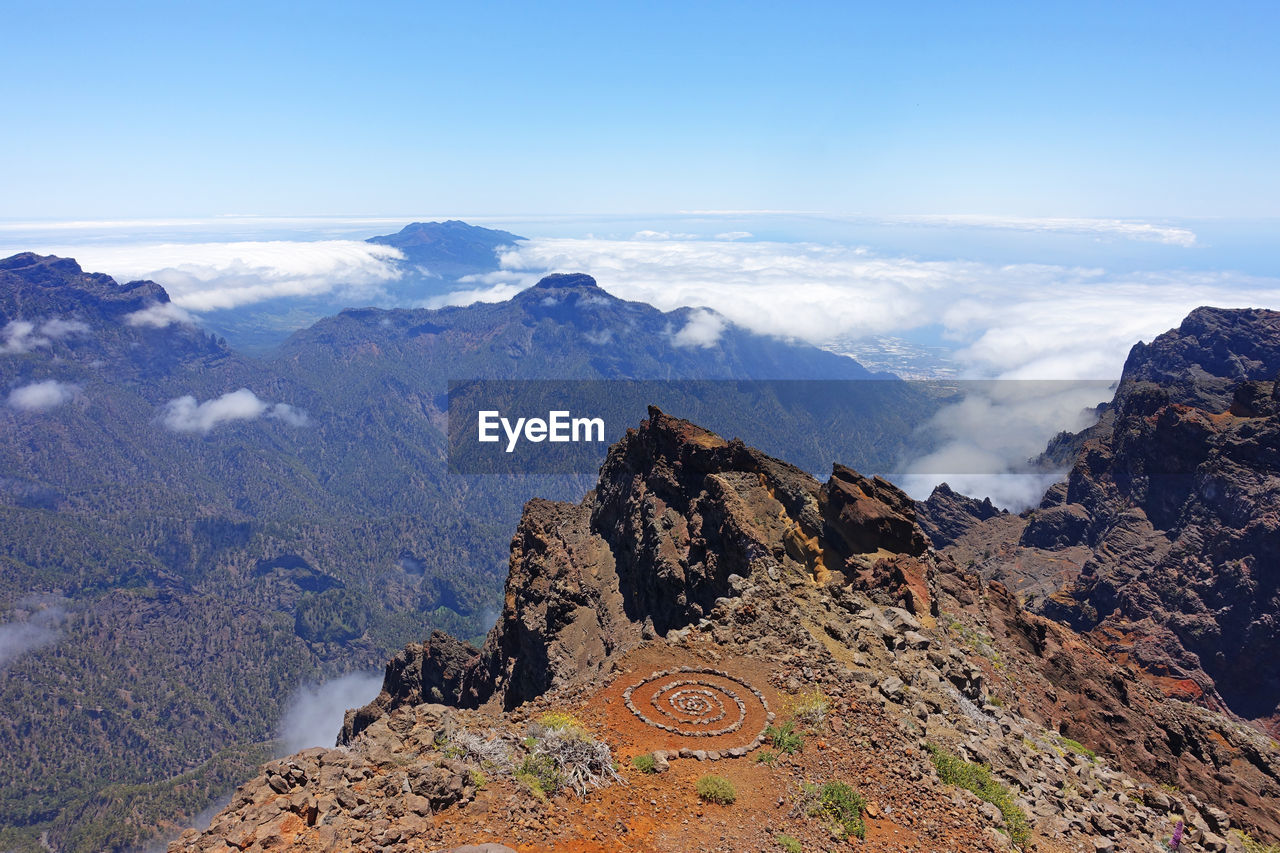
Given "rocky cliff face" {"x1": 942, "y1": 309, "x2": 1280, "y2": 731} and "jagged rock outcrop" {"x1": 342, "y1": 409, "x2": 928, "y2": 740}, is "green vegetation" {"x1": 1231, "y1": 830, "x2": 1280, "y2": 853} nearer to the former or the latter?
"jagged rock outcrop" {"x1": 342, "y1": 409, "x2": 928, "y2": 740}

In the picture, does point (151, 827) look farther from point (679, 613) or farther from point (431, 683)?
point (679, 613)

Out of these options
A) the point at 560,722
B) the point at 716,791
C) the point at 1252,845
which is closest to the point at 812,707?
the point at 716,791

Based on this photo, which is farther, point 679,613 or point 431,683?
point 431,683

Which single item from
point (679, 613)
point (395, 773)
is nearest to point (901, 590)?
point (679, 613)

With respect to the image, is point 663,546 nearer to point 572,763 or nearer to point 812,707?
point 812,707

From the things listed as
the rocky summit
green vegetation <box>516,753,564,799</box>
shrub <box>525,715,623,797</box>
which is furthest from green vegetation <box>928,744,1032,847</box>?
green vegetation <box>516,753,564,799</box>

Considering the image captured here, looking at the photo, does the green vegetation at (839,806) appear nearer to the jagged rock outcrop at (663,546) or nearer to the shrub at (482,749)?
the shrub at (482,749)
